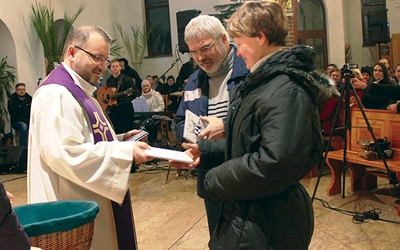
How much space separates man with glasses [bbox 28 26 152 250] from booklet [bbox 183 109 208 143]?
334 mm

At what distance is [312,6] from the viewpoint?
14.0 metres

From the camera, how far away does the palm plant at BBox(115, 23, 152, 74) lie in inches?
485

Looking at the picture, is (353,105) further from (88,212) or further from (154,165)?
(88,212)

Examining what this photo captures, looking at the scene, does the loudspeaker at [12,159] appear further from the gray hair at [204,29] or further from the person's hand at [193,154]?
the person's hand at [193,154]

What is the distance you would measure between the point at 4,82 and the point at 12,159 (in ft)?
6.63

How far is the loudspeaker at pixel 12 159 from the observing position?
7469 millimetres

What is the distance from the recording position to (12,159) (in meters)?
7.47

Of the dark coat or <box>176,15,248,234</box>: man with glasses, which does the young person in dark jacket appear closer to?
the dark coat

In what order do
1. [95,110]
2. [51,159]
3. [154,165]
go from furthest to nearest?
[154,165] < [95,110] < [51,159]

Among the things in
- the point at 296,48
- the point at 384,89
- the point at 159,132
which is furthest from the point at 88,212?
the point at 159,132

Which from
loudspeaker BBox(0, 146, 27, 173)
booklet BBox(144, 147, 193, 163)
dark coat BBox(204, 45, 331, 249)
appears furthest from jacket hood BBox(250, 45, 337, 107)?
loudspeaker BBox(0, 146, 27, 173)

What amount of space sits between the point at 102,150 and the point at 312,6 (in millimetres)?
12987

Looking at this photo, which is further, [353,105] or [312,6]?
[312,6]

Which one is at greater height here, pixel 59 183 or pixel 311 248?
pixel 59 183
